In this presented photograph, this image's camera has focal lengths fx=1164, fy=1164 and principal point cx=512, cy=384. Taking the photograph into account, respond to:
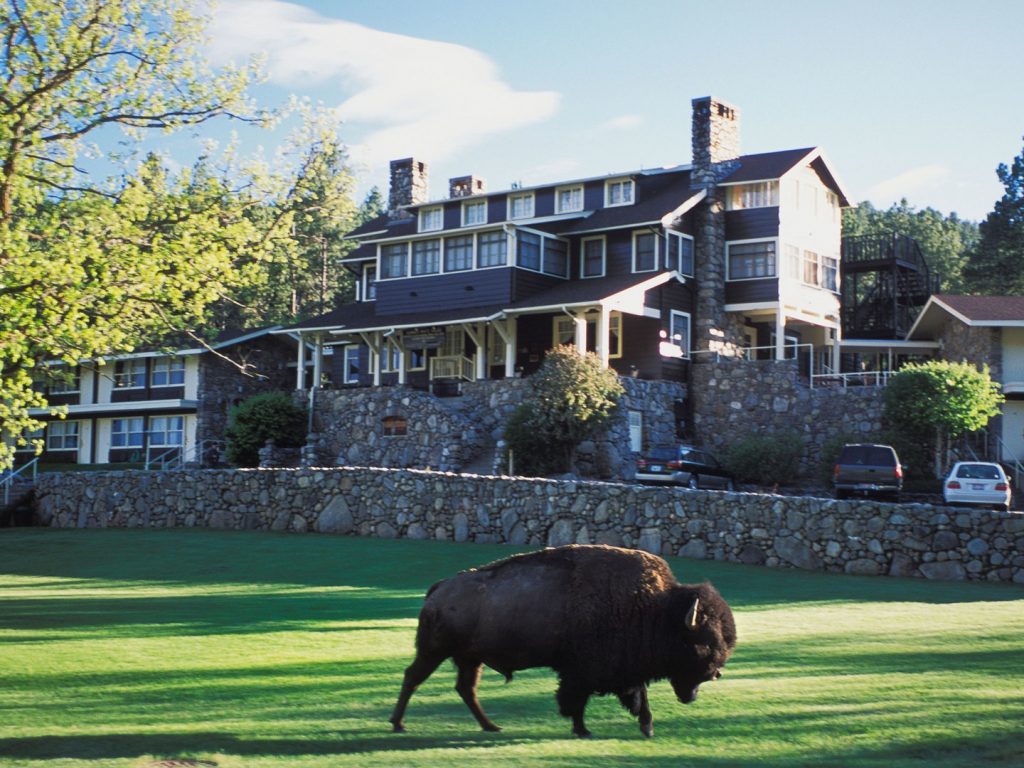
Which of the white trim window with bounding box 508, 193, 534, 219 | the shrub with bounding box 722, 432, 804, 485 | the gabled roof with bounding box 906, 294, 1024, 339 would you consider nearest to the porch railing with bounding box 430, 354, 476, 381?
the white trim window with bounding box 508, 193, 534, 219

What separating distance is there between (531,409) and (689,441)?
772 centimetres

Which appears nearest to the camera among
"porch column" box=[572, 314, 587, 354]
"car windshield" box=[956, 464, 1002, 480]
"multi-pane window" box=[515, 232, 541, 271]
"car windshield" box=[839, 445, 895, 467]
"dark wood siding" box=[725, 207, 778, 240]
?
"car windshield" box=[956, 464, 1002, 480]

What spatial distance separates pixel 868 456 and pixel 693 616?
76.9ft

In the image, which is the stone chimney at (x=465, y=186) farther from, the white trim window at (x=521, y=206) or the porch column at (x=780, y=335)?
the porch column at (x=780, y=335)

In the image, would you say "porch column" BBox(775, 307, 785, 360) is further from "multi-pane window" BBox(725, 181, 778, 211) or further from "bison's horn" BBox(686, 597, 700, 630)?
"bison's horn" BBox(686, 597, 700, 630)

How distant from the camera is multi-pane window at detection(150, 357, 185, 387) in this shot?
178ft

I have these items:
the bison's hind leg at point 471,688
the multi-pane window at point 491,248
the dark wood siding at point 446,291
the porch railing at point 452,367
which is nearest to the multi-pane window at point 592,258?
the multi-pane window at point 491,248

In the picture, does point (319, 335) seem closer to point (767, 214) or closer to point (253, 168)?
point (767, 214)

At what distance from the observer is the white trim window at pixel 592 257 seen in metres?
43.6

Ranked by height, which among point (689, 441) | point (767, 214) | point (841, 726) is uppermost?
point (767, 214)

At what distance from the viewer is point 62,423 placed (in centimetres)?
5931

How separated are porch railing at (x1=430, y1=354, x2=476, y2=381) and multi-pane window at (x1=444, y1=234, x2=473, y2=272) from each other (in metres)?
3.42

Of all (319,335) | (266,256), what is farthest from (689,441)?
(266,256)

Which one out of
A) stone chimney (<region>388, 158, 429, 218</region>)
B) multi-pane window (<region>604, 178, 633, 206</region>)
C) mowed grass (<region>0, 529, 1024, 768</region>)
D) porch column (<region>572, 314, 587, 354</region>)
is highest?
stone chimney (<region>388, 158, 429, 218</region>)
